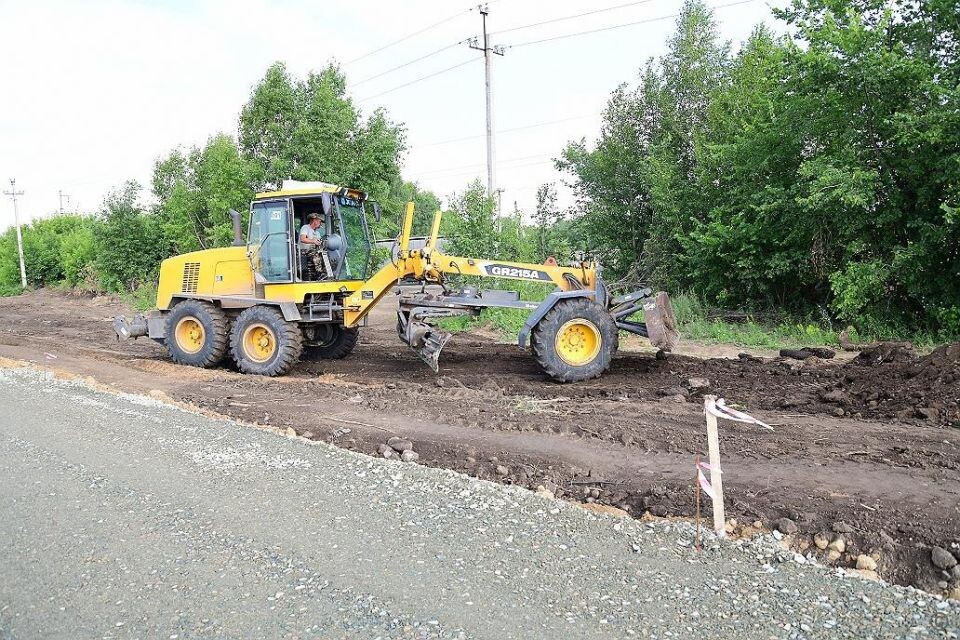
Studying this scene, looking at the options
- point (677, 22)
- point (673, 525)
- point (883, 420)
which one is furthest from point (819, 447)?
point (677, 22)

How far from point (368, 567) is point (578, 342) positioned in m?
6.38

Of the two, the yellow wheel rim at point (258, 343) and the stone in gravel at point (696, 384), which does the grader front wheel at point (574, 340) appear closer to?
the stone in gravel at point (696, 384)

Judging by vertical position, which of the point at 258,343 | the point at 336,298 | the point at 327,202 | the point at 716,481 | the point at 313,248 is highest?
the point at 327,202

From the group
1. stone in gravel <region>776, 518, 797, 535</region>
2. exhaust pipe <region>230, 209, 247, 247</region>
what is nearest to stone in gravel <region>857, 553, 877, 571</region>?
stone in gravel <region>776, 518, 797, 535</region>

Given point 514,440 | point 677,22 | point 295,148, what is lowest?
point 514,440

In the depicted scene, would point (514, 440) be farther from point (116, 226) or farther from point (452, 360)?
point (116, 226)

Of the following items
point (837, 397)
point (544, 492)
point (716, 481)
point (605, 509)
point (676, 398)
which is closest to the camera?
point (716, 481)

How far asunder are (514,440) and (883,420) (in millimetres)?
3669

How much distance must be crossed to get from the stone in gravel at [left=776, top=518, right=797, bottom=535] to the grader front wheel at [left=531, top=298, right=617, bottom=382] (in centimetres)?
530

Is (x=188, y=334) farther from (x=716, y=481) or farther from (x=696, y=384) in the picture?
(x=716, y=481)

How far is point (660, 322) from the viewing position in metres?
9.62

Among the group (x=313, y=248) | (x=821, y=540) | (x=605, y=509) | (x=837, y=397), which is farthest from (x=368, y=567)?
(x=313, y=248)

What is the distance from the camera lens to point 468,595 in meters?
3.70

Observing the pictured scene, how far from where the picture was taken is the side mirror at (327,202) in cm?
1066
